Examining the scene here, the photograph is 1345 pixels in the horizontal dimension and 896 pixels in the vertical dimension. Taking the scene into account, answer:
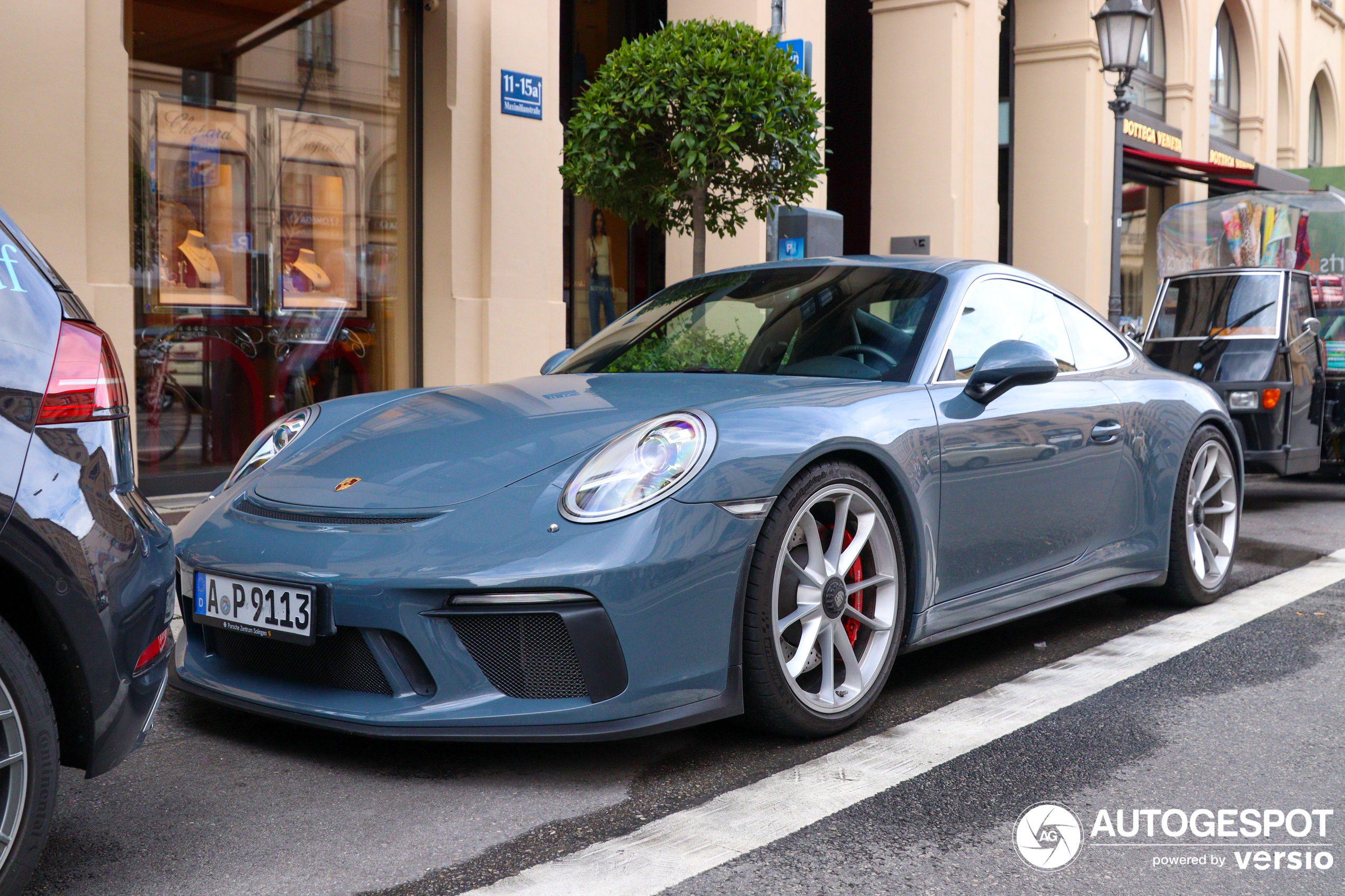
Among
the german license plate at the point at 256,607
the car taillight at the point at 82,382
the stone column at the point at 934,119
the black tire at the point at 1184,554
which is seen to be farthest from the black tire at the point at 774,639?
the stone column at the point at 934,119

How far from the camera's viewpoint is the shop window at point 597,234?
13.1 metres

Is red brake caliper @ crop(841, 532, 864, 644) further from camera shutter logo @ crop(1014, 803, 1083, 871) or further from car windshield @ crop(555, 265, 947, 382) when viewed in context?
camera shutter logo @ crop(1014, 803, 1083, 871)

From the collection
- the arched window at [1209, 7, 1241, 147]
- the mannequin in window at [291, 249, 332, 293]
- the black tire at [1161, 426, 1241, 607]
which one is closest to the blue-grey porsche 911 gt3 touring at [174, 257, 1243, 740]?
the black tire at [1161, 426, 1241, 607]

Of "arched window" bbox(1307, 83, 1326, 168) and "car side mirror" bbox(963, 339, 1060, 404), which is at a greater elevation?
"arched window" bbox(1307, 83, 1326, 168)

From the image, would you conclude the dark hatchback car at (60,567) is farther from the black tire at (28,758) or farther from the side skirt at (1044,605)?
the side skirt at (1044,605)

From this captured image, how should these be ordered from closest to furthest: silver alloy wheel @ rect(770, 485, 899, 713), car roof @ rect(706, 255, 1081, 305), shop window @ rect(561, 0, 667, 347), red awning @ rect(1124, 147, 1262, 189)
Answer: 1. silver alloy wheel @ rect(770, 485, 899, 713)
2. car roof @ rect(706, 255, 1081, 305)
3. shop window @ rect(561, 0, 667, 347)
4. red awning @ rect(1124, 147, 1262, 189)

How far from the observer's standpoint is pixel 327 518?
310 centimetres

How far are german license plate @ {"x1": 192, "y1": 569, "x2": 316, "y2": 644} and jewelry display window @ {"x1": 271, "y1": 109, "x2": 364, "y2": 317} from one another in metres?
5.72

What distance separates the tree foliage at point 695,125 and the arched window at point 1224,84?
60.5 feet

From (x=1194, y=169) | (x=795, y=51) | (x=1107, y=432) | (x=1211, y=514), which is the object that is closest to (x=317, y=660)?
(x=1107, y=432)

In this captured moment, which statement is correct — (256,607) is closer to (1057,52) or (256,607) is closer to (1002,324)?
(1002,324)

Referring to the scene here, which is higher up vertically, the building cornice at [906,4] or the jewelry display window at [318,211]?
the building cornice at [906,4]

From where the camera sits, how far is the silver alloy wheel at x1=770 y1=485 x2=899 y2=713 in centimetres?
321

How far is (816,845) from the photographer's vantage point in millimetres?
2590
